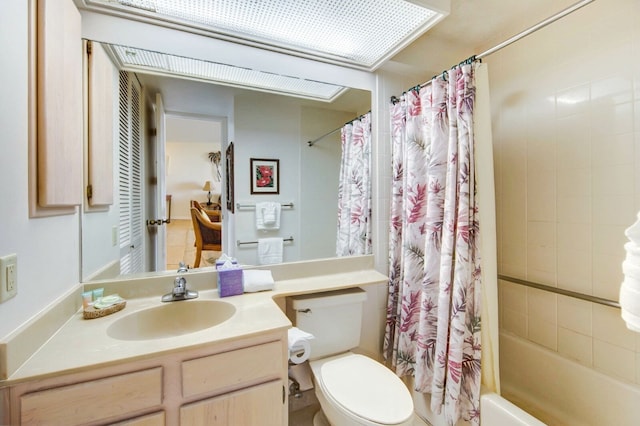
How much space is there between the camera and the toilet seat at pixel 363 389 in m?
1.09

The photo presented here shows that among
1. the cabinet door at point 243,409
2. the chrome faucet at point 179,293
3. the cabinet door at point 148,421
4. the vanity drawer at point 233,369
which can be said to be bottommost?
the cabinet door at point 243,409

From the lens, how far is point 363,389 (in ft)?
4.05

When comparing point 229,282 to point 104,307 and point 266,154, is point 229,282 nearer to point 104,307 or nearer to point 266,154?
point 104,307

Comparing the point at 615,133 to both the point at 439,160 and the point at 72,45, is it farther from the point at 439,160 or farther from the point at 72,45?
the point at 72,45

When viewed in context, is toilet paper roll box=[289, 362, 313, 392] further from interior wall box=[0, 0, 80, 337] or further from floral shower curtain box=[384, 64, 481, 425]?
interior wall box=[0, 0, 80, 337]

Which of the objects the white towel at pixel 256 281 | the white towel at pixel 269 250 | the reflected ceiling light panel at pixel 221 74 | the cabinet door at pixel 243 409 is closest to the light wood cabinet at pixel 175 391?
the cabinet door at pixel 243 409

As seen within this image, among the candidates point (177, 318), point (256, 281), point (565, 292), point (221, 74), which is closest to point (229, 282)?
point (256, 281)

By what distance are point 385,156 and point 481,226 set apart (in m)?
0.76

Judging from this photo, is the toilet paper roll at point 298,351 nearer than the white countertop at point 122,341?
No

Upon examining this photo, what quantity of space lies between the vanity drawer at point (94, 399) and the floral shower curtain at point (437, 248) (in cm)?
126

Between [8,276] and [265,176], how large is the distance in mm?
1154

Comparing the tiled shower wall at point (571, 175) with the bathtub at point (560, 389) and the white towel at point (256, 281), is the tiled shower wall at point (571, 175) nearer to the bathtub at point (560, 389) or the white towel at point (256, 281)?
the bathtub at point (560, 389)

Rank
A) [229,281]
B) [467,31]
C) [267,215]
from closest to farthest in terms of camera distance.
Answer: [229,281]
[267,215]
[467,31]

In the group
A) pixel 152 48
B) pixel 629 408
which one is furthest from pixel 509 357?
pixel 152 48
